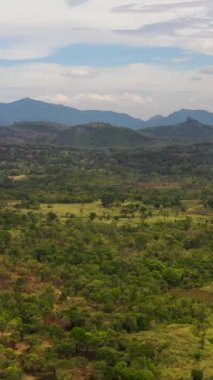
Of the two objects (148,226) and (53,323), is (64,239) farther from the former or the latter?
(53,323)

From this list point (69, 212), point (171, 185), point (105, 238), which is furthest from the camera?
point (171, 185)

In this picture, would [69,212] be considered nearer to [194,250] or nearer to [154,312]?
[194,250]

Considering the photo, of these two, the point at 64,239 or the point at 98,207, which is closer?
the point at 64,239

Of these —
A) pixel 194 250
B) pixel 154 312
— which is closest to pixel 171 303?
pixel 154 312

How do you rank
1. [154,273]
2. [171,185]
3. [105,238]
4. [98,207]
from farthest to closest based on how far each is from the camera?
[171,185] → [98,207] → [105,238] → [154,273]

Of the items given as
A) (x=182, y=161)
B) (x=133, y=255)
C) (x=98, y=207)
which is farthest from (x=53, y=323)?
(x=182, y=161)

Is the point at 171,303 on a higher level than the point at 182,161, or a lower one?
lower
